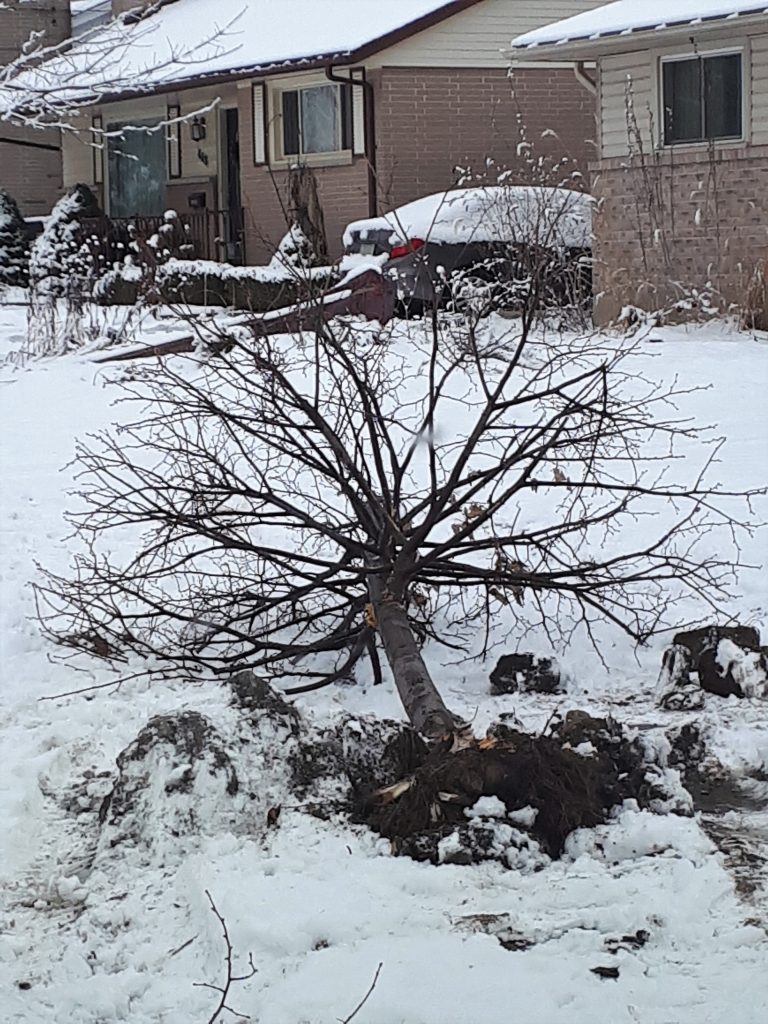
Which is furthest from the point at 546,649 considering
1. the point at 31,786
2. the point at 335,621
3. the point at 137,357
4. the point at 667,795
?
the point at 137,357

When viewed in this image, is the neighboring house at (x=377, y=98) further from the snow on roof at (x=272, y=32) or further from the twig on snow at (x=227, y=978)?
the twig on snow at (x=227, y=978)

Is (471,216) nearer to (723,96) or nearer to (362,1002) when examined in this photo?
(723,96)

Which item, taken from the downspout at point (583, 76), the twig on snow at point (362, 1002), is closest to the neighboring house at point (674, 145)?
the downspout at point (583, 76)

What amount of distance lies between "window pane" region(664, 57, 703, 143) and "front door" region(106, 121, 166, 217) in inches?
408

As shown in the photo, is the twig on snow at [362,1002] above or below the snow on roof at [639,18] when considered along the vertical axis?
below

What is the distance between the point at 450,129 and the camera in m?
19.7

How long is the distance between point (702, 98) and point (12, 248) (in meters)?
12.3

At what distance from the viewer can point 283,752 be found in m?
4.71

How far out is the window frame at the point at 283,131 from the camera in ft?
65.0

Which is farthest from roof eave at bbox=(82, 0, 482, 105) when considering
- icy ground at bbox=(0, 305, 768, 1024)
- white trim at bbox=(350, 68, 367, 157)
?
icy ground at bbox=(0, 305, 768, 1024)

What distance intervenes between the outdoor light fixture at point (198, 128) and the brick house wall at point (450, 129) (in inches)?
103

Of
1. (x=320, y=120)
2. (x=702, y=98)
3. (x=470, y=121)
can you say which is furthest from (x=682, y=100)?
(x=320, y=120)

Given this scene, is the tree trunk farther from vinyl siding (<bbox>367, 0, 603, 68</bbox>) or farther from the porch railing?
the porch railing

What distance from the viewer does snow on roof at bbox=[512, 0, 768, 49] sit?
14477mm
